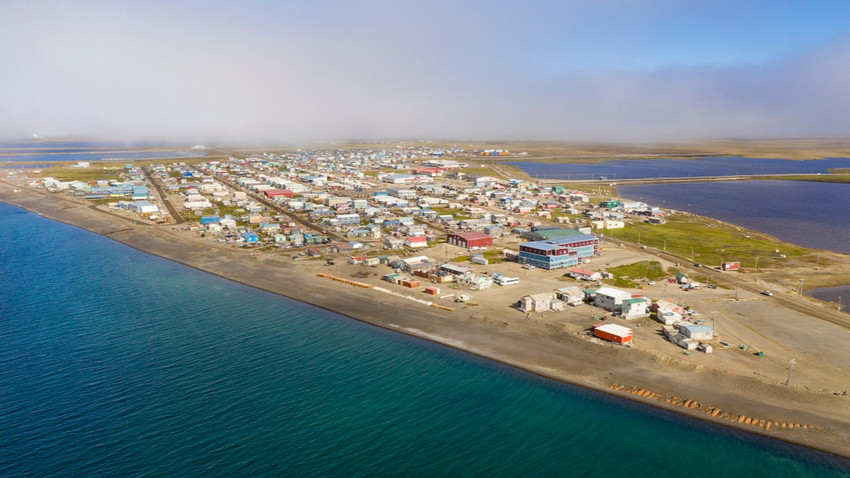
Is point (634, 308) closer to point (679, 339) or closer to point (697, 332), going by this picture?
point (679, 339)

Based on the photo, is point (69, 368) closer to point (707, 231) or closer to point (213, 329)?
point (213, 329)

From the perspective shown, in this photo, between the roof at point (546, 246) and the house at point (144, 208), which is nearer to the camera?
the roof at point (546, 246)

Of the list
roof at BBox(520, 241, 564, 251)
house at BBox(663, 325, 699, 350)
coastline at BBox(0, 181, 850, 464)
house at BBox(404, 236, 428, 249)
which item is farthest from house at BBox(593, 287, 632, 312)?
house at BBox(404, 236, 428, 249)

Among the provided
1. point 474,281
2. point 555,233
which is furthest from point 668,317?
point 555,233

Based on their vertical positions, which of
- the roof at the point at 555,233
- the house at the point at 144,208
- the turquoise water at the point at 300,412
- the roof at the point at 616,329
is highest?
the roof at the point at 555,233

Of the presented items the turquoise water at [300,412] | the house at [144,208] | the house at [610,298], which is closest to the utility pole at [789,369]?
the turquoise water at [300,412]

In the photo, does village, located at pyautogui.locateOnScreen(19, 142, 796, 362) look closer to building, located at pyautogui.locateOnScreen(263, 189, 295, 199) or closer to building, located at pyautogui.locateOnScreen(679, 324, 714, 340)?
building, located at pyautogui.locateOnScreen(679, 324, 714, 340)

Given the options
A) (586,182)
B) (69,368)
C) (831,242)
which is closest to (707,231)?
(831,242)

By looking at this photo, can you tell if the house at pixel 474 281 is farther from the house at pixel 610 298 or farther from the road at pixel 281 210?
the road at pixel 281 210
